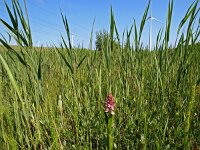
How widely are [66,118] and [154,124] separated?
0.43 meters

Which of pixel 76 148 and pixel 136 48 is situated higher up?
pixel 136 48

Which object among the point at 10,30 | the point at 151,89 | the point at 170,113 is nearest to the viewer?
the point at 10,30

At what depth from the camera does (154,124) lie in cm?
86

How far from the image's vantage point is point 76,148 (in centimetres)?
84

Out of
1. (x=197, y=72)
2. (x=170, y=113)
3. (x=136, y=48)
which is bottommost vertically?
(x=170, y=113)

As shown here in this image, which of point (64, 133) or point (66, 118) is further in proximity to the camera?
point (66, 118)

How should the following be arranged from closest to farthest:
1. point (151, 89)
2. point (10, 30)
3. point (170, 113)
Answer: point (10, 30) < point (170, 113) < point (151, 89)

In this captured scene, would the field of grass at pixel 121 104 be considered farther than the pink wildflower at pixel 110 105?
Yes

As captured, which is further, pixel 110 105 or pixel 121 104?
pixel 121 104

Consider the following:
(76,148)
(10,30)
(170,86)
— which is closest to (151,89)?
(170,86)

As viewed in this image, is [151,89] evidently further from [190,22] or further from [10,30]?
[10,30]

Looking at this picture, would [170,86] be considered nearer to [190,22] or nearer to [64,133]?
[190,22]

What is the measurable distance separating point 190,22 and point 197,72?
24cm

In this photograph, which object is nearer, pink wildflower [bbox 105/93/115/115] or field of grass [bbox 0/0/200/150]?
pink wildflower [bbox 105/93/115/115]
